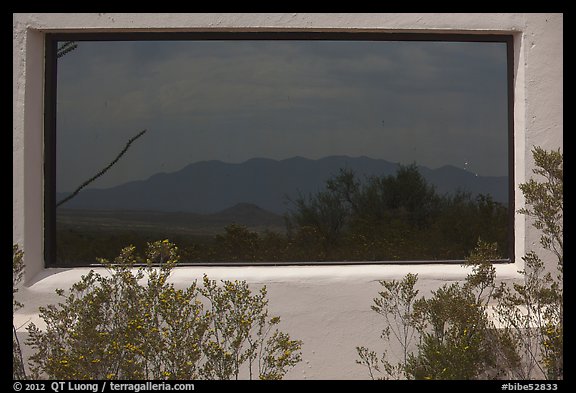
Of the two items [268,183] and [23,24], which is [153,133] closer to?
[268,183]

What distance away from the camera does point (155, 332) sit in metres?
3.72

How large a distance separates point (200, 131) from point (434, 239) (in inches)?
92.2

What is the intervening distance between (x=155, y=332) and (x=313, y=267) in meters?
1.16

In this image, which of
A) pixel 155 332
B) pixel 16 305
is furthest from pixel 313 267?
pixel 16 305

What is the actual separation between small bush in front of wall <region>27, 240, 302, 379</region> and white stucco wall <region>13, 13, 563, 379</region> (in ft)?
Answer: 0.49

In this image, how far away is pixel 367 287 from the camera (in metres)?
4.17

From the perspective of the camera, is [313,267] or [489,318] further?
[313,267]

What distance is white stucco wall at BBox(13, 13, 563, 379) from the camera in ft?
13.5

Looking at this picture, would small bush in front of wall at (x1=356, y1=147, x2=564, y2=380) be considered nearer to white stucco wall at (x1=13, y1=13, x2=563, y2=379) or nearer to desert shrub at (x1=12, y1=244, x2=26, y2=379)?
white stucco wall at (x1=13, y1=13, x2=563, y2=379)

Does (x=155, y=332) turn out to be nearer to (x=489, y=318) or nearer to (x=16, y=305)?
(x=16, y=305)

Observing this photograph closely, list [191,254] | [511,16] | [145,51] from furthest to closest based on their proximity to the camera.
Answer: [145,51] → [191,254] → [511,16]

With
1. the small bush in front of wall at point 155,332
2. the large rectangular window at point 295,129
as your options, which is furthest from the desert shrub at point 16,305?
the large rectangular window at point 295,129

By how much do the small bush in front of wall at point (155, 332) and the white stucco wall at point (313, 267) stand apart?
0.49ft

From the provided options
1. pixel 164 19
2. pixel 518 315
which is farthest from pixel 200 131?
pixel 518 315
